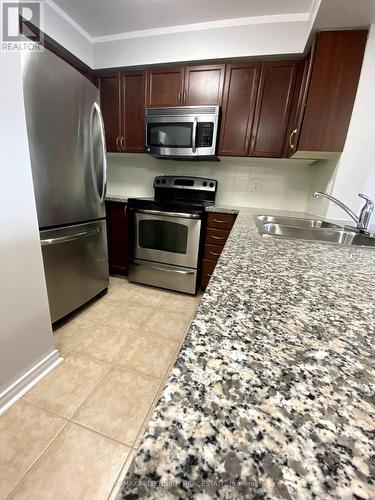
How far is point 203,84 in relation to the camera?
2004mm

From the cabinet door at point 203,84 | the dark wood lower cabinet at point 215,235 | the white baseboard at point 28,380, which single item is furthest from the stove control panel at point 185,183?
the white baseboard at point 28,380

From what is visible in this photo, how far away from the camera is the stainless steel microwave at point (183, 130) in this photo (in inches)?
77.5

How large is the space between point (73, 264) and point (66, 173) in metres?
0.65

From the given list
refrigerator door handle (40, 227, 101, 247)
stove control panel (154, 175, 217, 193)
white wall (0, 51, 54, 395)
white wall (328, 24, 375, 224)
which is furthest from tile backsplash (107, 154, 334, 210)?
white wall (0, 51, 54, 395)

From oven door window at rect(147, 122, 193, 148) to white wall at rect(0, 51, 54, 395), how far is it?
4.22 ft

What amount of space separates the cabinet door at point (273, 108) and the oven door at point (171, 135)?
22.6 inches

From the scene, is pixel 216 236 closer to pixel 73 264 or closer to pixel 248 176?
pixel 248 176

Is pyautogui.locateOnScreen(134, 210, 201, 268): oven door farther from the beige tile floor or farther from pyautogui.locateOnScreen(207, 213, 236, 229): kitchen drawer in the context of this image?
the beige tile floor

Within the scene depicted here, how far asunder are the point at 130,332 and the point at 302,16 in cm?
275

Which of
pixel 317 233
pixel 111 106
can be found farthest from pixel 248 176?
pixel 111 106

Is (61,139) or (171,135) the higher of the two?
(171,135)

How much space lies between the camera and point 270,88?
1891 millimetres

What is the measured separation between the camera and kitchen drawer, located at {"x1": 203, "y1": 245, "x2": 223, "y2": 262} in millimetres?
2070

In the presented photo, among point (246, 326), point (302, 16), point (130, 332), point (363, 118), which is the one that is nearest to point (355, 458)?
point (246, 326)
